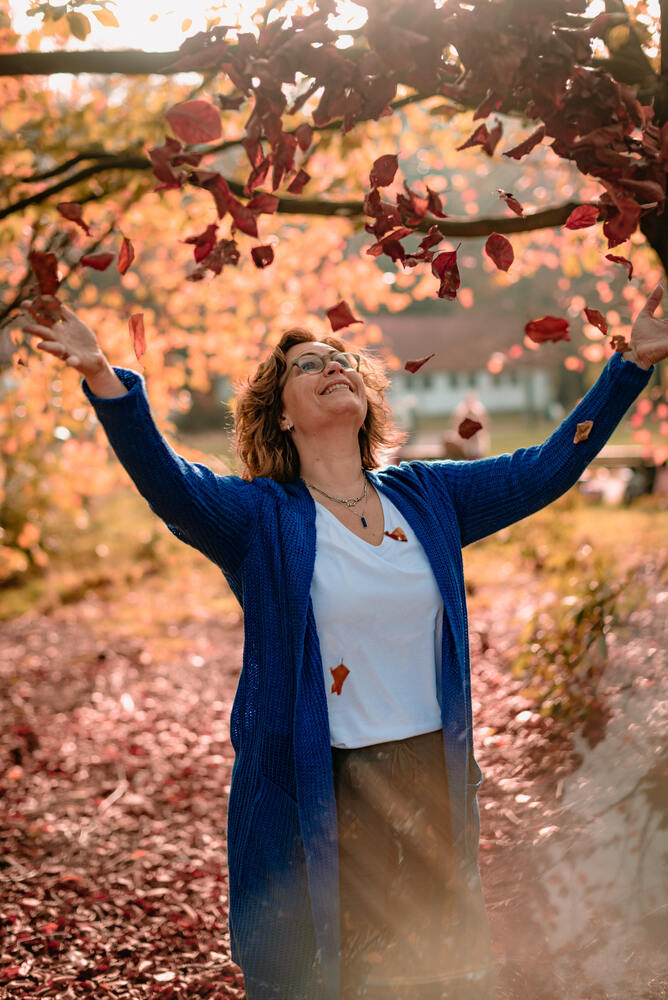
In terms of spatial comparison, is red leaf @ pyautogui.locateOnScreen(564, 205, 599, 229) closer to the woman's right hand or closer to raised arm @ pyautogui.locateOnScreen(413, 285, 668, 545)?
raised arm @ pyautogui.locateOnScreen(413, 285, 668, 545)

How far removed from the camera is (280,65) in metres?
1.90

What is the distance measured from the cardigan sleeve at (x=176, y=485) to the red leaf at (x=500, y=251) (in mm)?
797

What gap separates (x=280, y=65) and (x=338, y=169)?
4.68m

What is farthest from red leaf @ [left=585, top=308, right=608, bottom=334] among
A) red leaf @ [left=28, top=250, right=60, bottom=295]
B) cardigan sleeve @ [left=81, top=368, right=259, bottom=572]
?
red leaf @ [left=28, top=250, right=60, bottom=295]

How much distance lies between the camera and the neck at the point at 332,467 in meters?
2.41

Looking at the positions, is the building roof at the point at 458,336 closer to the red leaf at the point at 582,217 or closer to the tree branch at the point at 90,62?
the tree branch at the point at 90,62

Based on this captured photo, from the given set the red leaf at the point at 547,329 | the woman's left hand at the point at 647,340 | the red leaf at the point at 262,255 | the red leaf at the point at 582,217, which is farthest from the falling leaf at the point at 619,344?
the red leaf at the point at 262,255

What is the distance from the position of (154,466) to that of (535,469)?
1.00 meters

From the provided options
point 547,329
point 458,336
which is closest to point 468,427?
point 547,329

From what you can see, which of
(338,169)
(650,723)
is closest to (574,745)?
(650,723)

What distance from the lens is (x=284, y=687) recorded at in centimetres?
215

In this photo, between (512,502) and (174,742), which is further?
(174,742)

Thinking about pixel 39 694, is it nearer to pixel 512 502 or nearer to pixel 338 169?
pixel 338 169

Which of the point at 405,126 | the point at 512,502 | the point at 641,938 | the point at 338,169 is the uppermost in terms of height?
the point at 405,126
